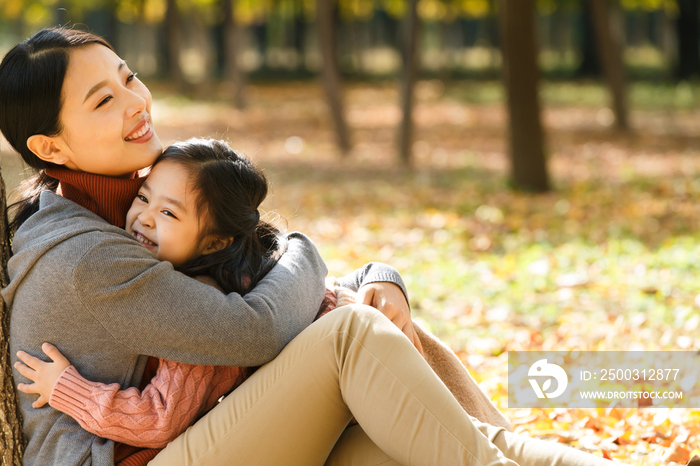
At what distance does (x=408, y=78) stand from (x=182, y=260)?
31.6ft

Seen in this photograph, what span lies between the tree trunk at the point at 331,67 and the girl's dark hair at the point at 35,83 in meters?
10.7

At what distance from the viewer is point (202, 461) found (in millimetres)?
2107

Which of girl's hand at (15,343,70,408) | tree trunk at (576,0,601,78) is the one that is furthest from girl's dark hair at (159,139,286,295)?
tree trunk at (576,0,601,78)

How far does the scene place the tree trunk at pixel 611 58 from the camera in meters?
14.5

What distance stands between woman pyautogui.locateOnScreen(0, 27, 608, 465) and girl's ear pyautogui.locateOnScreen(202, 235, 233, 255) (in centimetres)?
27

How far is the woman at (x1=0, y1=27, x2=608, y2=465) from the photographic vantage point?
2.04 m

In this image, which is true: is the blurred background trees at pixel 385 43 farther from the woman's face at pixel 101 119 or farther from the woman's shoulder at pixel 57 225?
the woman's shoulder at pixel 57 225

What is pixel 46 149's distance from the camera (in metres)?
2.24

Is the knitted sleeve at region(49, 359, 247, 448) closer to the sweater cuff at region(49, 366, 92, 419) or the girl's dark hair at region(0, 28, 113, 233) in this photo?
the sweater cuff at region(49, 366, 92, 419)

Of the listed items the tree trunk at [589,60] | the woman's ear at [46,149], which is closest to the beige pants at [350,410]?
the woman's ear at [46,149]

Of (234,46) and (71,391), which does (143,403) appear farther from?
(234,46)

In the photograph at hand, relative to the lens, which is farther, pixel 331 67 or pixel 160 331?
pixel 331 67

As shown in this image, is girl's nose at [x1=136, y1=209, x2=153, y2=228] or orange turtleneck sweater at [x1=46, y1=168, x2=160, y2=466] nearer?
orange turtleneck sweater at [x1=46, y1=168, x2=160, y2=466]

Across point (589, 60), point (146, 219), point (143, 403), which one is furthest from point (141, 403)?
point (589, 60)
